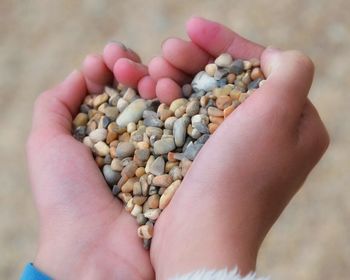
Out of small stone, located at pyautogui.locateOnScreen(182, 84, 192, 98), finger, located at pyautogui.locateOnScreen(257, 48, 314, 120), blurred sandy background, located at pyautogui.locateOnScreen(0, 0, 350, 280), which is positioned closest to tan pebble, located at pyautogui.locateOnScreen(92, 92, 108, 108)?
small stone, located at pyautogui.locateOnScreen(182, 84, 192, 98)

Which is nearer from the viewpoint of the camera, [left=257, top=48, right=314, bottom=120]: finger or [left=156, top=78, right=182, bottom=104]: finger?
[left=257, top=48, right=314, bottom=120]: finger

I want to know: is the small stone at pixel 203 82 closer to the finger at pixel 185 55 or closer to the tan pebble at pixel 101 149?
the finger at pixel 185 55

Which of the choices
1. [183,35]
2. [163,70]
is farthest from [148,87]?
[183,35]

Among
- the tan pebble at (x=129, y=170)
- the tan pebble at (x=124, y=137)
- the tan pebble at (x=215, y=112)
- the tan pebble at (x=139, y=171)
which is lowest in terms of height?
the tan pebble at (x=139, y=171)

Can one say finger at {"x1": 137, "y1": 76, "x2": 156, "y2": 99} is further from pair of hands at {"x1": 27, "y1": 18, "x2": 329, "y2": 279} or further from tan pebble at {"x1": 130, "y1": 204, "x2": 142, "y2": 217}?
tan pebble at {"x1": 130, "y1": 204, "x2": 142, "y2": 217}

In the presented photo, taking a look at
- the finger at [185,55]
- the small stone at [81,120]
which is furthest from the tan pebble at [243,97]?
the small stone at [81,120]

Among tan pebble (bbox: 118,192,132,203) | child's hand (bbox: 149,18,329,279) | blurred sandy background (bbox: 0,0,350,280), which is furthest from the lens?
blurred sandy background (bbox: 0,0,350,280)

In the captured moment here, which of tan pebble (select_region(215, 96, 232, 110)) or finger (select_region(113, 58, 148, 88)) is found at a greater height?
finger (select_region(113, 58, 148, 88))
